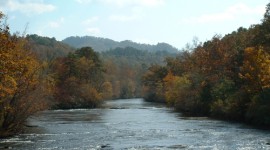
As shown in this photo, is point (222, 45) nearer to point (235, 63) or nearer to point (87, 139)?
point (235, 63)

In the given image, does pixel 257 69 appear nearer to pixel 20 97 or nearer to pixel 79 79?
pixel 20 97

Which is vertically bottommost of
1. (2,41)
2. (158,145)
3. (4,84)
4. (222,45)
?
(158,145)

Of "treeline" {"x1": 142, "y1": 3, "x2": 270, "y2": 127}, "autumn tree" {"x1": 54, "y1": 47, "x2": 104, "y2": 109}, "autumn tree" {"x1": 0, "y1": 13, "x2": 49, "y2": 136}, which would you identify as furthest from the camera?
"autumn tree" {"x1": 54, "y1": 47, "x2": 104, "y2": 109}

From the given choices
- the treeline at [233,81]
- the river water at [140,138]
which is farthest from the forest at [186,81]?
the river water at [140,138]

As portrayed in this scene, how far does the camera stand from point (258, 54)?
53.9 metres

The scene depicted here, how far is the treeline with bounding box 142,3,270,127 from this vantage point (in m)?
51.4

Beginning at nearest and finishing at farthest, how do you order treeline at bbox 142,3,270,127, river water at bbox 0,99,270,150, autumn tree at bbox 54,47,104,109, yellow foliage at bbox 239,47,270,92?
river water at bbox 0,99,270,150 → treeline at bbox 142,3,270,127 → yellow foliage at bbox 239,47,270,92 → autumn tree at bbox 54,47,104,109

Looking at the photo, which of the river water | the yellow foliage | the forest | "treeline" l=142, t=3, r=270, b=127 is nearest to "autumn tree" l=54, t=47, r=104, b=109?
the forest

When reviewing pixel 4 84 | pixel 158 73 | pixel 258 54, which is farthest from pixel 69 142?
pixel 158 73

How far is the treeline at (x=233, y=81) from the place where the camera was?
5144 cm

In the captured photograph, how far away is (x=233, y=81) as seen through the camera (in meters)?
66.2

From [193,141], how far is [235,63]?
1219 inches

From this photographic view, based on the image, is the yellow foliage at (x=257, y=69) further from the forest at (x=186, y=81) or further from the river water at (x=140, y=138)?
the river water at (x=140, y=138)

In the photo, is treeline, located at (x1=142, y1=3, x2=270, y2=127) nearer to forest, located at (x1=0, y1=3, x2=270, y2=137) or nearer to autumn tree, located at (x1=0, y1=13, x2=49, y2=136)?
forest, located at (x1=0, y1=3, x2=270, y2=137)
